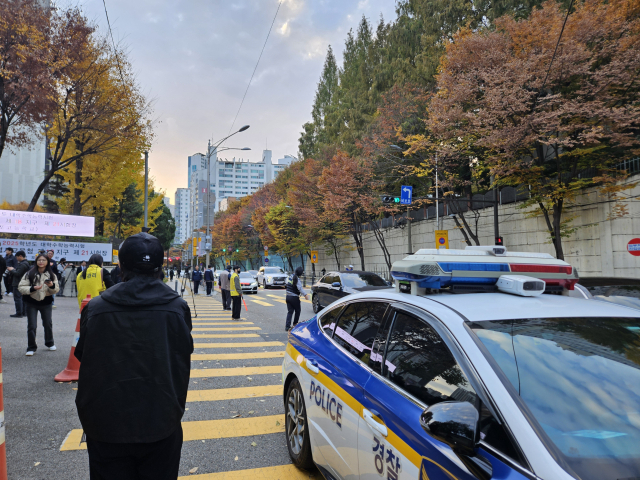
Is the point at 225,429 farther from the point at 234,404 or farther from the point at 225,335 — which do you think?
the point at 225,335

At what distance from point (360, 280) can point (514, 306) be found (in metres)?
12.0

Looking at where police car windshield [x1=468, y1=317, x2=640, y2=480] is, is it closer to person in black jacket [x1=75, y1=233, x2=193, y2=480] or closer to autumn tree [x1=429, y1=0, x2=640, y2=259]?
person in black jacket [x1=75, y1=233, x2=193, y2=480]

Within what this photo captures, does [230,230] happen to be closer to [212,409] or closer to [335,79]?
[335,79]

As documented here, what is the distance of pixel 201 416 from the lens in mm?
5148

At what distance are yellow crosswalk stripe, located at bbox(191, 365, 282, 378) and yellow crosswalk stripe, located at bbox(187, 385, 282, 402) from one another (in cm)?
84

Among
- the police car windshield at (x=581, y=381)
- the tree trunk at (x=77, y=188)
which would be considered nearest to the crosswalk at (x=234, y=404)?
the police car windshield at (x=581, y=381)

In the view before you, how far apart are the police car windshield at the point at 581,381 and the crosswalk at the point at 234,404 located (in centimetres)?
230

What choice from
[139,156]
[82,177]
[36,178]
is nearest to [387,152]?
[139,156]

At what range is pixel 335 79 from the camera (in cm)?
5172

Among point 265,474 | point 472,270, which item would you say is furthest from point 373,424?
point 265,474

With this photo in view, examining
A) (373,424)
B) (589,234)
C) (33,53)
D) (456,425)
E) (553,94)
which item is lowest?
(373,424)

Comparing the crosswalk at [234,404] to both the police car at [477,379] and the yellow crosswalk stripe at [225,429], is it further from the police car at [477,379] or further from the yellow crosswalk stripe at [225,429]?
the police car at [477,379]

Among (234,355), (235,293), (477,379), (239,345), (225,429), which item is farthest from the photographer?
(235,293)

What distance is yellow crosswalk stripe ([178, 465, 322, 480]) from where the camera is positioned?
359 cm
